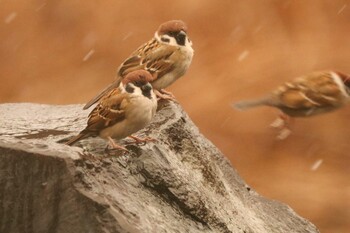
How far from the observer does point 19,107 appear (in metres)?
4.16

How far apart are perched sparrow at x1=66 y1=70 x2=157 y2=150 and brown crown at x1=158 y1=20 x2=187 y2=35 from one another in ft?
1.60

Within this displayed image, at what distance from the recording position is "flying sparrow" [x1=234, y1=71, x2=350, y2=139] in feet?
9.73

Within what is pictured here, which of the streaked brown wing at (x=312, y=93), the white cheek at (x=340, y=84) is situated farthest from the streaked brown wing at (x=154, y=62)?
the white cheek at (x=340, y=84)

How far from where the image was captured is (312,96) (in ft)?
9.79

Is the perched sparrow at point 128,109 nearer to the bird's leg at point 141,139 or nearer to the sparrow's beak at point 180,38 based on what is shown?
the bird's leg at point 141,139

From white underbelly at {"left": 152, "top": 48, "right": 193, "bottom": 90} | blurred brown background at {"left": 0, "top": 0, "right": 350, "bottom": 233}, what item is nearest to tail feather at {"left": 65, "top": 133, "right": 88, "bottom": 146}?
white underbelly at {"left": 152, "top": 48, "right": 193, "bottom": 90}

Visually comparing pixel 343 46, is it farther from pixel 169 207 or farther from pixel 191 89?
pixel 169 207

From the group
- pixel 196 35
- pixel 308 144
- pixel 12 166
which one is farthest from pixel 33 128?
pixel 308 144

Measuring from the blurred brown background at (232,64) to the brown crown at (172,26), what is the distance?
2011 millimetres

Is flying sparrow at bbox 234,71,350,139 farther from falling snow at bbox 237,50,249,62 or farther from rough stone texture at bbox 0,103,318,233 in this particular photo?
falling snow at bbox 237,50,249,62

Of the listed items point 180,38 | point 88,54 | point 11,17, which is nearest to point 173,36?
point 180,38

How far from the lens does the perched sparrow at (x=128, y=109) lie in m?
2.98

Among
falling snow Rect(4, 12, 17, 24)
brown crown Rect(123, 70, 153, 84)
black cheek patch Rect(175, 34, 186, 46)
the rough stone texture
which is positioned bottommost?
the rough stone texture

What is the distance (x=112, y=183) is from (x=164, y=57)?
0.77 meters
